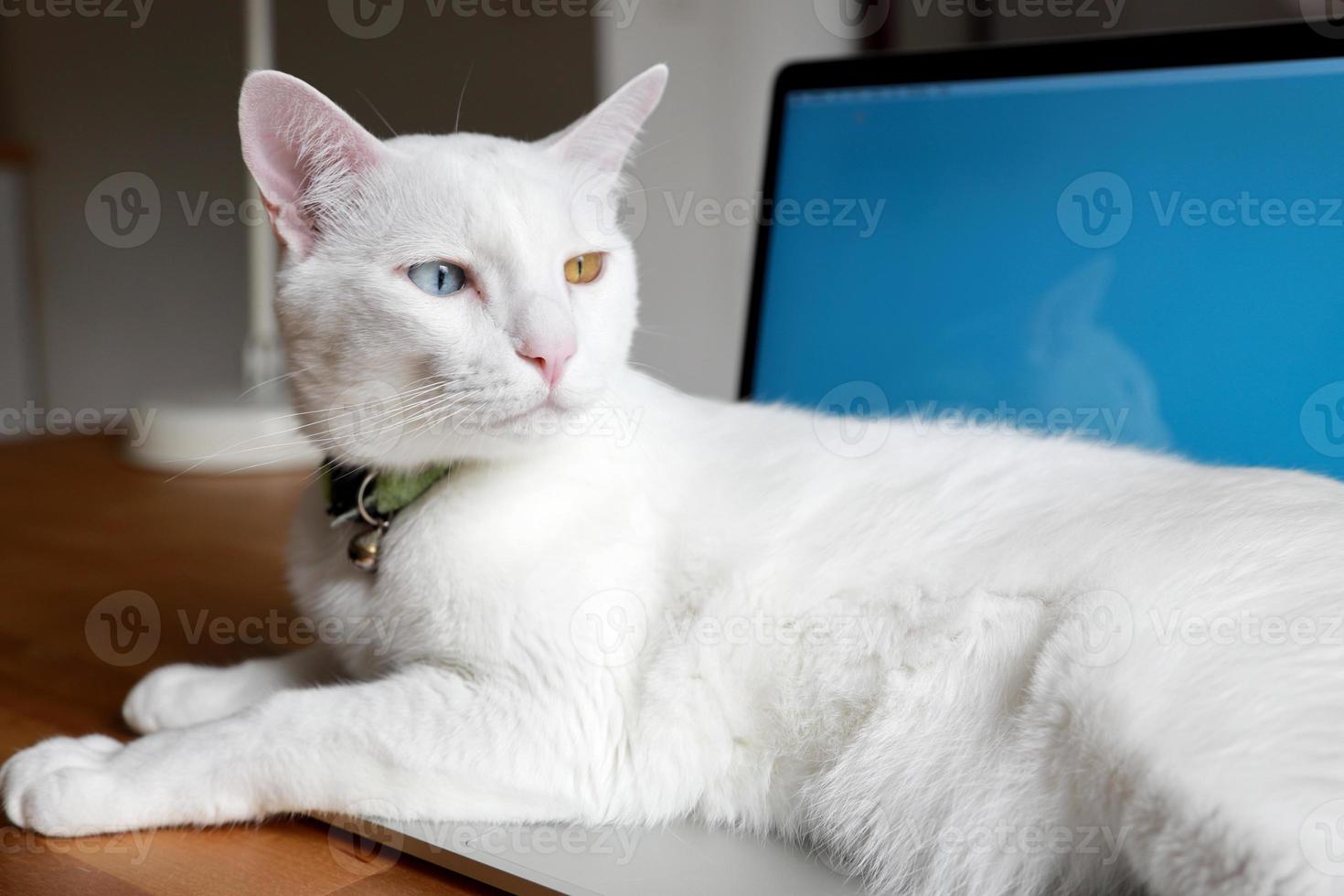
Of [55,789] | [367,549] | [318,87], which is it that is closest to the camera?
[55,789]

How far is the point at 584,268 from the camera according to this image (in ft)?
3.12

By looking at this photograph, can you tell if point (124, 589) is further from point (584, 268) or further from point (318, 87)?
point (318, 87)

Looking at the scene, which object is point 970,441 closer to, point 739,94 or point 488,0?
point 739,94

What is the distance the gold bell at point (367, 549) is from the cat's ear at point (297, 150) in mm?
249

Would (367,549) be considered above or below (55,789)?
above

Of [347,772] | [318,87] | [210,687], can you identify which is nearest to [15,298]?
[318,87]

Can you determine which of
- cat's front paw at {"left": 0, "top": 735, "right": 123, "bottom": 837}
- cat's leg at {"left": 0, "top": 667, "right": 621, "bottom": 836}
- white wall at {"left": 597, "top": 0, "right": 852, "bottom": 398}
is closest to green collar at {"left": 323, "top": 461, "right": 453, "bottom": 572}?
cat's leg at {"left": 0, "top": 667, "right": 621, "bottom": 836}

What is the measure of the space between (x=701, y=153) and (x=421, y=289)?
1.41 m

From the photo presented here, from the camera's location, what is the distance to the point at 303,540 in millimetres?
1017

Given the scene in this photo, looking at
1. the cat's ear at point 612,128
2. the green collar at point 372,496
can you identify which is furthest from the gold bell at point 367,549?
the cat's ear at point 612,128

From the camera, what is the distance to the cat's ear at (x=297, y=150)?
33.1 inches

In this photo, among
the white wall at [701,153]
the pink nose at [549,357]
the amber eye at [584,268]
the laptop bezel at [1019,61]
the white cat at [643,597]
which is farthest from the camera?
the white wall at [701,153]

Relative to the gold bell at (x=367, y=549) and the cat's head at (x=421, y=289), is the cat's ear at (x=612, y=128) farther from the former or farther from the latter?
the gold bell at (x=367, y=549)

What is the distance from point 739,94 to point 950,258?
1.09 meters
